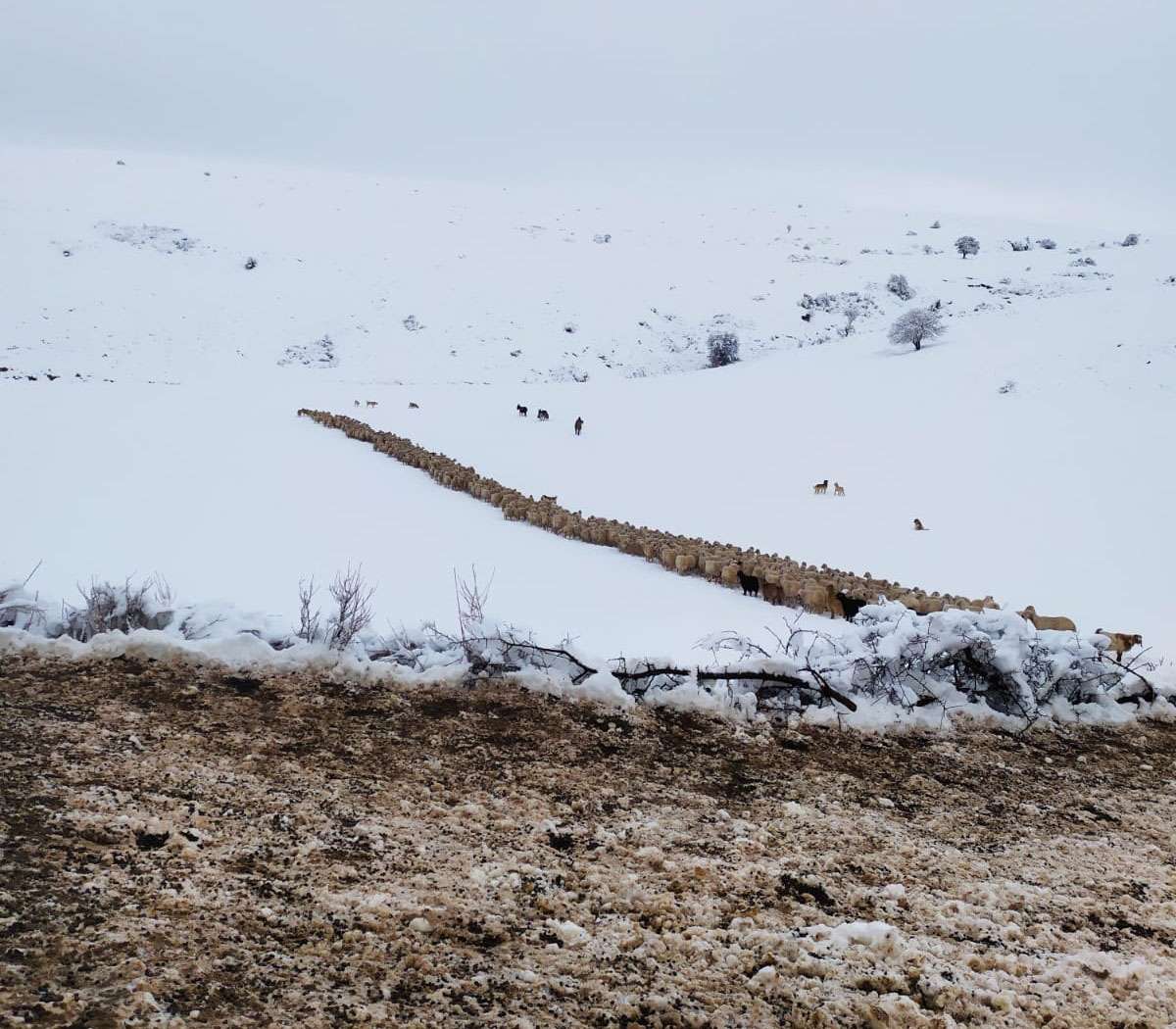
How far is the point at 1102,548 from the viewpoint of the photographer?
427 inches

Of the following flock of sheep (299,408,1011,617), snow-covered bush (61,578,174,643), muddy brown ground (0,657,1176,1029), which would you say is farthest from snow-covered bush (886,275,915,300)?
snow-covered bush (61,578,174,643)

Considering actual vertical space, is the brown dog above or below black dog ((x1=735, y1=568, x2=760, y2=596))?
above

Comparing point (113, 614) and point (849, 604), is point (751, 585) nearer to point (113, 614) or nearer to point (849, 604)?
point (849, 604)

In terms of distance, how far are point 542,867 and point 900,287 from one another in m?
48.5

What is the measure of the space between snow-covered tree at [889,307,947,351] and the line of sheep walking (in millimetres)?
18666

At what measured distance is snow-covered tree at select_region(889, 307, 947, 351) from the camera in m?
27.0

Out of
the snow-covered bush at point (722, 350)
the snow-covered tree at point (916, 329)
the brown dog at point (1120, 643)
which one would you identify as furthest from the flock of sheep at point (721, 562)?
the snow-covered bush at point (722, 350)

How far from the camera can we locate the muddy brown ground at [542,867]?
2064mm

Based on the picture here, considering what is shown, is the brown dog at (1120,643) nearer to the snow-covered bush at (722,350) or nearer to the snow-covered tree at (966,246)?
the snow-covered bush at (722,350)

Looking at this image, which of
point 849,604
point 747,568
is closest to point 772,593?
point 747,568

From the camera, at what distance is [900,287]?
1802 inches

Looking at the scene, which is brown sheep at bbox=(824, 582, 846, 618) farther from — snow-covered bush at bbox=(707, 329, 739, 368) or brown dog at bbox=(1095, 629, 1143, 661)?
snow-covered bush at bbox=(707, 329, 739, 368)

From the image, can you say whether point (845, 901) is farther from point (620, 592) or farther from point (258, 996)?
point (620, 592)

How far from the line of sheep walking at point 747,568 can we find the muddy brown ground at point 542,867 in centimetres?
270
